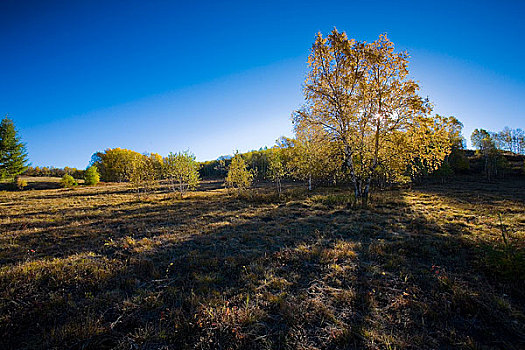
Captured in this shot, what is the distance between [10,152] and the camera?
41.8m

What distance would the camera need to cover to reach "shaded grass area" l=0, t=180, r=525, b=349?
3689mm

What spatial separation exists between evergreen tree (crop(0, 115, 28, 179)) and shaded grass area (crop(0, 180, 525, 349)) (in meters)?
52.3

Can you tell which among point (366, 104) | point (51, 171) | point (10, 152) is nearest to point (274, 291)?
point (366, 104)

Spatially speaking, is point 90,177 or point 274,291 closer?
point 274,291

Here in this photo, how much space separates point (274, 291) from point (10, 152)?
66.9m

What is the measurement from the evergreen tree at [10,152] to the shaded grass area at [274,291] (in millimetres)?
52272

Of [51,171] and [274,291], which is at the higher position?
[51,171]

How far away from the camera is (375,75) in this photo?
14.9 meters

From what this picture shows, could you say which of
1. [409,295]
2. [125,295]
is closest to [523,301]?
[409,295]

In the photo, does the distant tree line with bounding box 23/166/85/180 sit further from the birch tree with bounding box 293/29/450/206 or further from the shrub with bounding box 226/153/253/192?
the birch tree with bounding box 293/29/450/206

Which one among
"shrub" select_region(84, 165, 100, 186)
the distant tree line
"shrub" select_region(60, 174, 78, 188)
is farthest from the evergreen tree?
the distant tree line

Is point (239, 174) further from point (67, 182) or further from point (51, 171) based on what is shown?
point (51, 171)

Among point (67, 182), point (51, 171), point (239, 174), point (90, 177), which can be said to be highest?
point (51, 171)

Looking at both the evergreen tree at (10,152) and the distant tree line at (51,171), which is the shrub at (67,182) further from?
the distant tree line at (51,171)
